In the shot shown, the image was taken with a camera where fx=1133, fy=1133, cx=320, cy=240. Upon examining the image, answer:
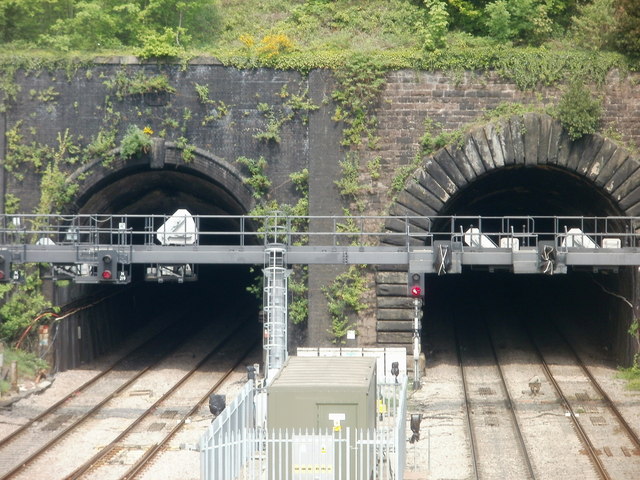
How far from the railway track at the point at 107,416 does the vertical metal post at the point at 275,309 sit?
2.78 meters

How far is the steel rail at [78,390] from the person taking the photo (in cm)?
2532

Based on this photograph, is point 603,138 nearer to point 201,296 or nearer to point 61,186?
point 61,186

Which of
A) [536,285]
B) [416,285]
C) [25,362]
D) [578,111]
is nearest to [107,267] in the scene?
[25,362]

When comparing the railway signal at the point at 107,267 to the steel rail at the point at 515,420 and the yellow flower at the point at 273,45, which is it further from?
the steel rail at the point at 515,420

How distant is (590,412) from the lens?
2752 centimetres

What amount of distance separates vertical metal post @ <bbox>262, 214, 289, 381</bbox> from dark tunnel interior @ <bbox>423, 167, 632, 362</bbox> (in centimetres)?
768

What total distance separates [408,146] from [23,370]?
40.6ft

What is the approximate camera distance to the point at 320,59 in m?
32.2

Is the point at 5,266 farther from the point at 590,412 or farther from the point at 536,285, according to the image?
the point at 536,285

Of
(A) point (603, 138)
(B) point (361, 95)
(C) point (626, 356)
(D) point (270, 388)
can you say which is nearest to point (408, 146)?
(B) point (361, 95)

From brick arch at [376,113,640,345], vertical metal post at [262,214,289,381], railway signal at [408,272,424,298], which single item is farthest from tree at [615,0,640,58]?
vertical metal post at [262,214,289,381]

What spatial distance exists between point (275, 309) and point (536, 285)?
2322 cm

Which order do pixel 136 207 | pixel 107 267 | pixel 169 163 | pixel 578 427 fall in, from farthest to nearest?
pixel 136 207, pixel 169 163, pixel 107 267, pixel 578 427

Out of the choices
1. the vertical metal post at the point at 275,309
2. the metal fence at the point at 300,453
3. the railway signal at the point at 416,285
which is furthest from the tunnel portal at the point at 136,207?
the metal fence at the point at 300,453
